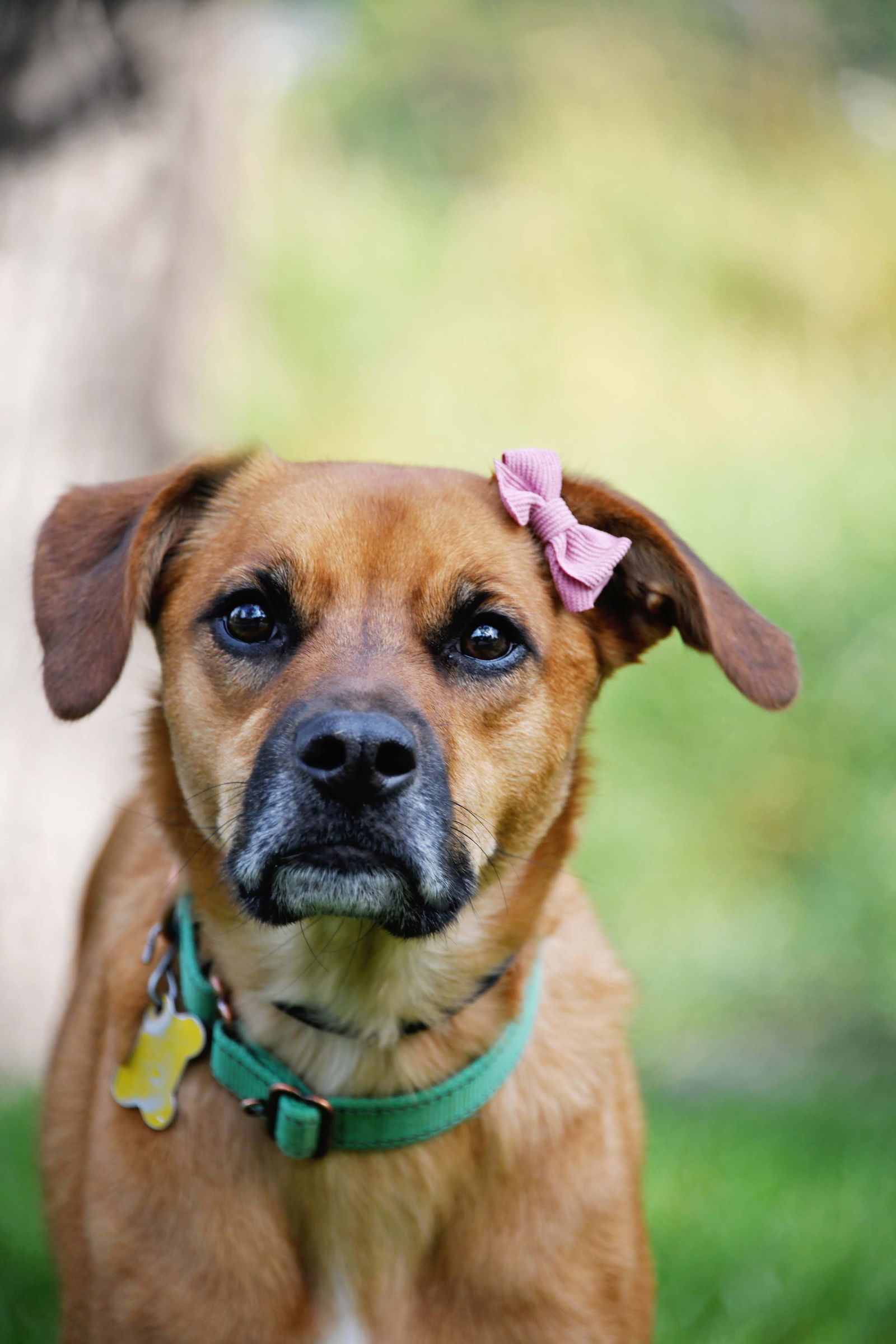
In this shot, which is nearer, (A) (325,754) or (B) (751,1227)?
(A) (325,754)

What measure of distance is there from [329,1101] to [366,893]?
1.65 feet

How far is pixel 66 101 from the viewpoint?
5.73 metres

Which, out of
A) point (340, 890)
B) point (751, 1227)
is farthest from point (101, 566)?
point (751, 1227)

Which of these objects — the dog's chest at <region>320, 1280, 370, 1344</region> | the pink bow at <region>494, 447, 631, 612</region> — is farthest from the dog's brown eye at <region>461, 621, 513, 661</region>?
the dog's chest at <region>320, 1280, 370, 1344</region>

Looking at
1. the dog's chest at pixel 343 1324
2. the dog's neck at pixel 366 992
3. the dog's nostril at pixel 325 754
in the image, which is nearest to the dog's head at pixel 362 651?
the dog's nostril at pixel 325 754

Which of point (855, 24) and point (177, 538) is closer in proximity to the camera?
point (177, 538)

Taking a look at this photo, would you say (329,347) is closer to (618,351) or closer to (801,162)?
(618,351)

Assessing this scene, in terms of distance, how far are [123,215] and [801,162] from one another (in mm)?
5767

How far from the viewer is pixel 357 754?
2404 millimetres

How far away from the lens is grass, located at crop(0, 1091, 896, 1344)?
4008mm

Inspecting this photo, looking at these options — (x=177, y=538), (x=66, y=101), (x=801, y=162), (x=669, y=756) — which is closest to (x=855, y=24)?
(x=801, y=162)

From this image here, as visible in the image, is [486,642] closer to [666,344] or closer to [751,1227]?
[751,1227]

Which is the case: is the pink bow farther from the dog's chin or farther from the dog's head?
the dog's chin

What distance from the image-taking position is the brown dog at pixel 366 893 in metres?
2.65
